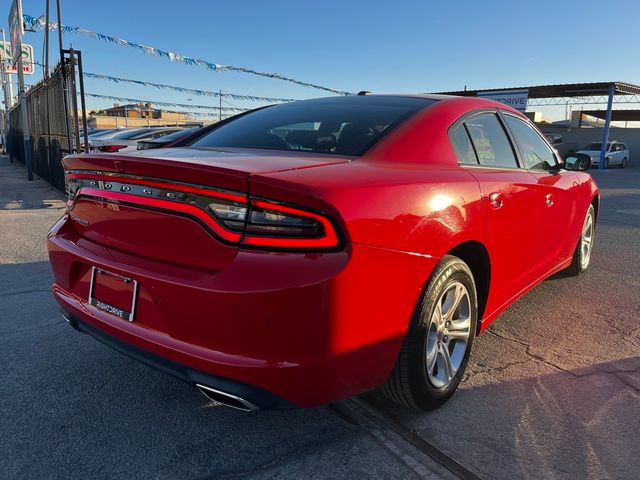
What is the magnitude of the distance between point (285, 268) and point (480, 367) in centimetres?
177

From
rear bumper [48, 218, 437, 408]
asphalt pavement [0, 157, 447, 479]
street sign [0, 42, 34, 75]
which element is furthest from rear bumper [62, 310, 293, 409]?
street sign [0, 42, 34, 75]

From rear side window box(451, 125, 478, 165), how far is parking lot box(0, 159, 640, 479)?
1.22 metres

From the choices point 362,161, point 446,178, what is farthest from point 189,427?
point 446,178

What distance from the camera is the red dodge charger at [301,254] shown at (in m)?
1.81

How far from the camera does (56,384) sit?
274 centimetres

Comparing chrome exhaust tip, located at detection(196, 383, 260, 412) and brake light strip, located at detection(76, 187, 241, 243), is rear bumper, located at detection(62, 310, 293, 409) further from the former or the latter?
brake light strip, located at detection(76, 187, 241, 243)

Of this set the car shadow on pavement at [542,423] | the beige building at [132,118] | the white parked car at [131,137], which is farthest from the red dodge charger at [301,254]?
the beige building at [132,118]

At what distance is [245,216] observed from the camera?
186cm

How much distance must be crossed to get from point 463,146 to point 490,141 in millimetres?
426

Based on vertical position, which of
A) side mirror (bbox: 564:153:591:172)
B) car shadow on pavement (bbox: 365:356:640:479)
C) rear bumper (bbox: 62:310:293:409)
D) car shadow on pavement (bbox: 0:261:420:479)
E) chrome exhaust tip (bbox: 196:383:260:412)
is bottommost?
car shadow on pavement (bbox: 0:261:420:479)

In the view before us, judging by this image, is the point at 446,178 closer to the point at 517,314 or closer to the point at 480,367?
the point at 480,367

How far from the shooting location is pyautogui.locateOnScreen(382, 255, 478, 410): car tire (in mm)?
2232

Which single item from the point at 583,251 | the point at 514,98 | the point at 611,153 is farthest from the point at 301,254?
the point at 611,153

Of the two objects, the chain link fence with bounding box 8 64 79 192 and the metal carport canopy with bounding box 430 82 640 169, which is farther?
the metal carport canopy with bounding box 430 82 640 169
